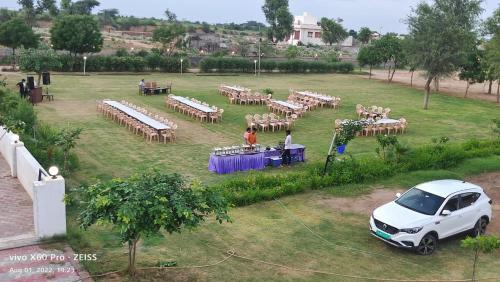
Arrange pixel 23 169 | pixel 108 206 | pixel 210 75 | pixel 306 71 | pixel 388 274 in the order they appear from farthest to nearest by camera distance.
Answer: pixel 306 71, pixel 210 75, pixel 23 169, pixel 388 274, pixel 108 206

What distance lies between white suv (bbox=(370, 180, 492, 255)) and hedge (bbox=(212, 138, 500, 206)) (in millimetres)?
3109

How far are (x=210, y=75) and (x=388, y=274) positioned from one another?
120 feet

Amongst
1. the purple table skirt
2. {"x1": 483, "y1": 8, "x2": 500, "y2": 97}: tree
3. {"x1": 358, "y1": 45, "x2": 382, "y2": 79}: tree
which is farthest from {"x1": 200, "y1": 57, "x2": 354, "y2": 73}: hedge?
the purple table skirt

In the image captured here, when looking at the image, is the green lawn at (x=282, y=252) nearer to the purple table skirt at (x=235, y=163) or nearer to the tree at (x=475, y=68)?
the purple table skirt at (x=235, y=163)

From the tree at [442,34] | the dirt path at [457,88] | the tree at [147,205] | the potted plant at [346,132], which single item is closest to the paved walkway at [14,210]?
the tree at [147,205]

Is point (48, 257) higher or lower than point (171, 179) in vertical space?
lower

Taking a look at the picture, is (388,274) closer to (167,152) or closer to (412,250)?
(412,250)

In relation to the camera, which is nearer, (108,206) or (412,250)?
(108,206)

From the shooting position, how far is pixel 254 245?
10.6m

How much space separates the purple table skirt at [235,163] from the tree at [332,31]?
87739mm

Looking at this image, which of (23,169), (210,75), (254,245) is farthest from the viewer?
(210,75)

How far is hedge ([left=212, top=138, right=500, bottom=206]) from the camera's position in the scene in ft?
44.3

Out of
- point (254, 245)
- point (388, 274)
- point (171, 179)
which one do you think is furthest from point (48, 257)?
point (388, 274)

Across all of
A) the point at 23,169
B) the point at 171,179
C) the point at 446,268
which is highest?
the point at 171,179
